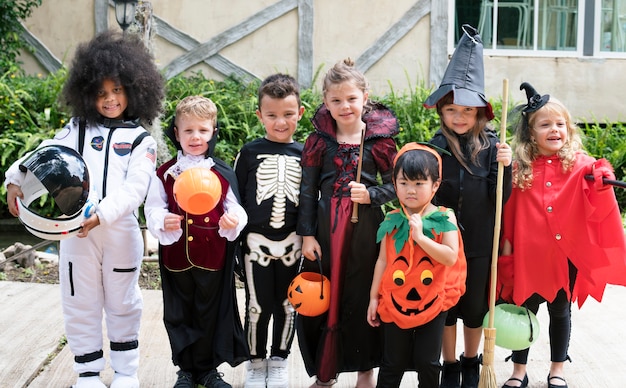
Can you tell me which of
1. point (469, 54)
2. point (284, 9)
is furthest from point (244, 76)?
point (469, 54)

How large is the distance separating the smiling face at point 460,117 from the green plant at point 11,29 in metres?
7.10

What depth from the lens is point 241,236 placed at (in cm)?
382

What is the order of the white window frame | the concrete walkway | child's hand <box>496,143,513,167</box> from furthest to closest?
the white window frame < the concrete walkway < child's hand <box>496,143,513,167</box>

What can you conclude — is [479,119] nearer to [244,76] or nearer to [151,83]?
[151,83]

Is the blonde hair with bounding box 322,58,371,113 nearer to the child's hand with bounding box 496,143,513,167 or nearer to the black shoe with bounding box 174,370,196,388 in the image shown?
the child's hand with bounding box 496,143,513,167

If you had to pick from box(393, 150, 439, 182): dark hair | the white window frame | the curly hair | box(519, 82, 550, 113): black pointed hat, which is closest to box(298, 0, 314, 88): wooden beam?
the white window frame

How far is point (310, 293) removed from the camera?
3.55m

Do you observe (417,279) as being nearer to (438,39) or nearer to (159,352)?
(159,352)

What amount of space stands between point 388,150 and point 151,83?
52.1 inches

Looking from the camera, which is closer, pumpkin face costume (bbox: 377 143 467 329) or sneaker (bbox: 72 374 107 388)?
pumpkin face costume (bbox: 377 143 467 329)

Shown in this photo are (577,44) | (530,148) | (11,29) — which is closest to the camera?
(530,148)

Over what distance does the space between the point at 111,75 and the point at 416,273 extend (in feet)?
6.01

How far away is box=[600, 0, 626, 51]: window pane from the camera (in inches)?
402

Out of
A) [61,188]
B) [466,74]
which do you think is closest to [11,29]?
[61,188]
